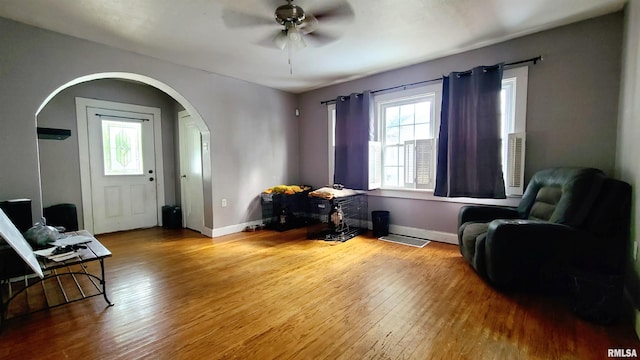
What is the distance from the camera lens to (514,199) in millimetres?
3115

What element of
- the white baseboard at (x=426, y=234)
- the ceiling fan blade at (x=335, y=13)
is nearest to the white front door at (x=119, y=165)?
the ceiling fan blade at (x=335, y=13)

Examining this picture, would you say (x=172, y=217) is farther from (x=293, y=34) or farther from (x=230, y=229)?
(x=293, y=34)

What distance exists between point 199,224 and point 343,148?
2649 mm

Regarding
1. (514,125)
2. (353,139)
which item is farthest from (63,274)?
(514,125)

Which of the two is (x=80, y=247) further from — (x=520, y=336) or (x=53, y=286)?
Result: (x=520, y=336)

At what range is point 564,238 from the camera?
83.0 inches

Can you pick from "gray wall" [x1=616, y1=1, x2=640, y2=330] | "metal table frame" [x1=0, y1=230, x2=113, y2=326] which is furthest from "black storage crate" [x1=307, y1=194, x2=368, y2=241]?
"gray wall" [x1=616, y1=1, x2=640, y2=330]

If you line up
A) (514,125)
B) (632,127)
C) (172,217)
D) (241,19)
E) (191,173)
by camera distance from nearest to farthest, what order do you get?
(632,127) < (241,19) < (514,125) < (191,173) < (172,217)

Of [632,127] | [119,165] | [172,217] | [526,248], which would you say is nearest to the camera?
[632,127]

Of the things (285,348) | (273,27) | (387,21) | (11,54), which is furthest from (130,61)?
(285,348)

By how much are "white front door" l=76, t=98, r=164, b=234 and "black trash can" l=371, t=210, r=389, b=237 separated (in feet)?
12.5

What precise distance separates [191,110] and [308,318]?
129 inches

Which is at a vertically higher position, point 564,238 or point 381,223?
point 564,238

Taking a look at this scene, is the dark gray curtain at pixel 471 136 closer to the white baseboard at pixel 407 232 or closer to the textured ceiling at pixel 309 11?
the textured ceiling at pixel 309 11
